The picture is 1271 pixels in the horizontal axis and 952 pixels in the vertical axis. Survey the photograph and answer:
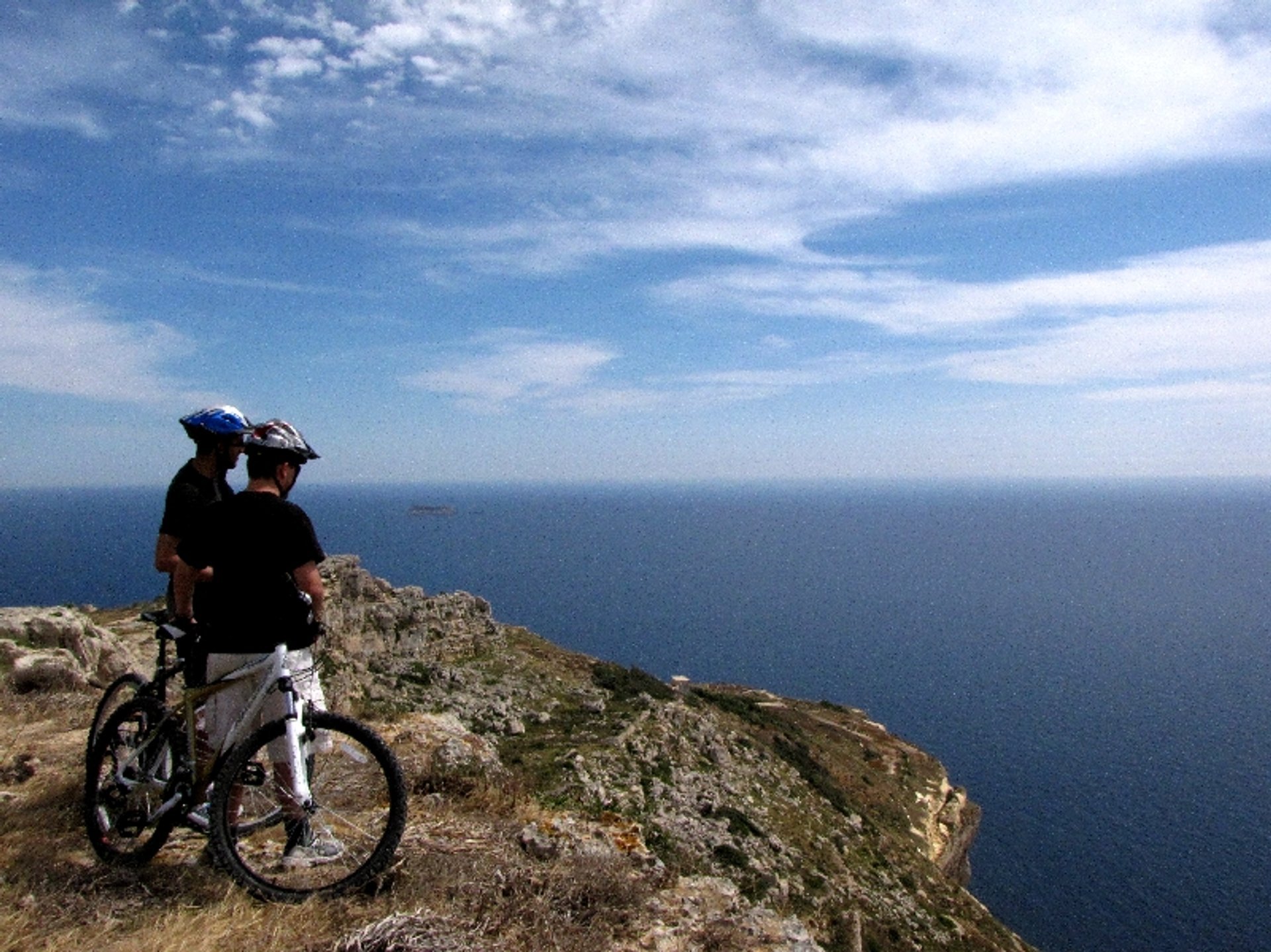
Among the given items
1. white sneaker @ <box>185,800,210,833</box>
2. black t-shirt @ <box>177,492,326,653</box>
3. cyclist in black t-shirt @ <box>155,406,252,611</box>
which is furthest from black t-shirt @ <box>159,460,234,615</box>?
white sneaker @ <box>185,800,210,833</box>

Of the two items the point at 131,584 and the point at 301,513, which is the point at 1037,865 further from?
the point at 131,584

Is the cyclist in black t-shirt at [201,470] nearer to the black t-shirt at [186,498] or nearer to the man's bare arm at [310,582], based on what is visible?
the black t-shirt at [186,498]

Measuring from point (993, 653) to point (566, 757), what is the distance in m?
106

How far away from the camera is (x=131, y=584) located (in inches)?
5084

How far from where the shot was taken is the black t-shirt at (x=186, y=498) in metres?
6.34

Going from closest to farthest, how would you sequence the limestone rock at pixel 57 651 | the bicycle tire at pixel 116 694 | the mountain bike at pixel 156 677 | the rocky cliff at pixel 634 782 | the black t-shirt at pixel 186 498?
the mountain bike at pixel 156 677
the black t-shirt at pixel 186 498
the bicycle tire at pixel 116 694
the rocky cliff at pixel 634 782
the limestone rock at pixel 57 651

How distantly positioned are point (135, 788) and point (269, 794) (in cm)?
117

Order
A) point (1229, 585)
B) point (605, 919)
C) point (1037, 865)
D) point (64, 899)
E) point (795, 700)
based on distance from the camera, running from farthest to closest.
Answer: point (1229, 585), point (795, 700), point (1037, 865), point (605, 919), point (64, 899)

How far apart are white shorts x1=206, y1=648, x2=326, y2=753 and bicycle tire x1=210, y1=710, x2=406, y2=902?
20 centimetres

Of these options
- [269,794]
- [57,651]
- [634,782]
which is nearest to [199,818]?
[269,794]

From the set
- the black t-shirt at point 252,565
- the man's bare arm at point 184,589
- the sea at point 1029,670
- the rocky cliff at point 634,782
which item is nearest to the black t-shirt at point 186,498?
the man's bare arm at point 184,589

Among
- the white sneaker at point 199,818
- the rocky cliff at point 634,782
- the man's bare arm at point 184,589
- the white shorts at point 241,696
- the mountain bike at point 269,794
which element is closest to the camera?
the mountain bike at point 269,794

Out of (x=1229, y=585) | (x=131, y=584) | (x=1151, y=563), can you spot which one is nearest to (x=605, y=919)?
(x=131, y=584)

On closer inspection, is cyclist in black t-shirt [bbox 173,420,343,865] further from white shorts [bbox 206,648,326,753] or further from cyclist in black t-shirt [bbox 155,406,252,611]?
cyclist in black t-shirt [bbox 155,406,252,611]
